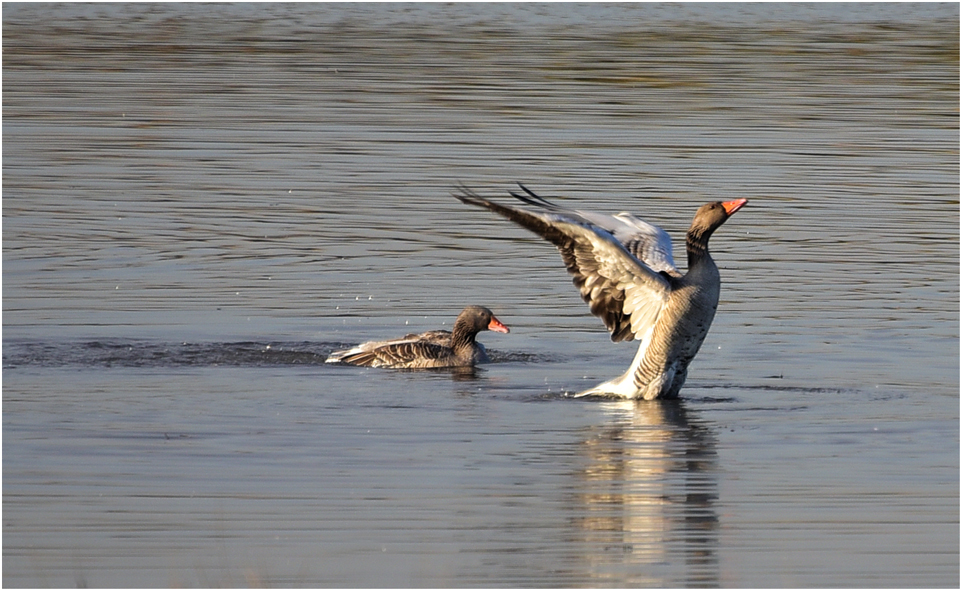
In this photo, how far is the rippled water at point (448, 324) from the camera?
355 inches

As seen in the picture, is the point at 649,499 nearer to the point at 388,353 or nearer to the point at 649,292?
the point at 649,292

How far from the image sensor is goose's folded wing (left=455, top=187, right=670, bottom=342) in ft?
37.7

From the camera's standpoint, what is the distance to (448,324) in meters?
16.0

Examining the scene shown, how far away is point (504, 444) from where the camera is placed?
440 inches

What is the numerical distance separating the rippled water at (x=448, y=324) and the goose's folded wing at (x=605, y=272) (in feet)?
2.10

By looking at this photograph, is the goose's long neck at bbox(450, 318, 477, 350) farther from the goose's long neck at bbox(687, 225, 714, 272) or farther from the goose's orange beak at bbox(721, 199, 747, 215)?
the goose's orange beak at bbox(721, 199, 747, 215)

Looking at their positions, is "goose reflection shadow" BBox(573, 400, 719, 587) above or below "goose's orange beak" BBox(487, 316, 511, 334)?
above

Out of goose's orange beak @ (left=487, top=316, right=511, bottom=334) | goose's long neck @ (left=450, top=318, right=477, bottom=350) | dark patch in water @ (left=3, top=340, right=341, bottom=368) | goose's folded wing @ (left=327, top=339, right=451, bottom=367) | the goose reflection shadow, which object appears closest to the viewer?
the goose reflection shadow

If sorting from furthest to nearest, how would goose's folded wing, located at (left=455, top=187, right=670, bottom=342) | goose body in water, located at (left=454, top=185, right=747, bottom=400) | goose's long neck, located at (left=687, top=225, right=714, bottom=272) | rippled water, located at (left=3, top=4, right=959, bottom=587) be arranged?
goose's long neck, located at (left=687, top=225, right=714, bottom=272) → goose body in water, located at (left=454, top=185, right=747, bottom=400) → goose's folded wing, located at (left=455, top=187, right=670, bottom=342) → rippled water, located at (left=3, top=4, right=959, bottom=587)

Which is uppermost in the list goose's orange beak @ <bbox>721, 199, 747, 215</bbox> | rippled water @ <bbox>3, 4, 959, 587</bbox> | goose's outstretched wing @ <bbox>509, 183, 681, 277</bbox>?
Result: goose's orange beak @ <bbox>721, 199, 747, 215</bbox>

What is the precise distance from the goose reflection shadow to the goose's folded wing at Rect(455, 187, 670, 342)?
0.63 m

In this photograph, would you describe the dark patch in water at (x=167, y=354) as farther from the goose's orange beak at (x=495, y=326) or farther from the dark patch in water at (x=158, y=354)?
the goose's orange beak at (x=495, y=326)

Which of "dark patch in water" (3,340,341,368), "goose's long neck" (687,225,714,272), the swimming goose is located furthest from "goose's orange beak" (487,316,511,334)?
"goose's long neck" (687,225,714,272)

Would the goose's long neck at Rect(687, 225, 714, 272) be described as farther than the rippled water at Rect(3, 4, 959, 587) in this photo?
Yes
